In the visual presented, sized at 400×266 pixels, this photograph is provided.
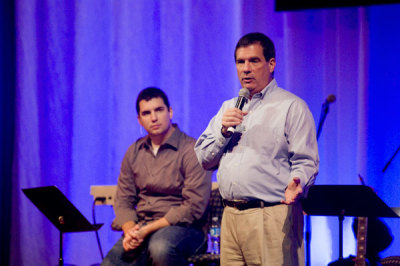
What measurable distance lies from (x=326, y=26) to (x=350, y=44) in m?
0.26

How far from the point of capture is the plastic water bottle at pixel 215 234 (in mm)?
3559

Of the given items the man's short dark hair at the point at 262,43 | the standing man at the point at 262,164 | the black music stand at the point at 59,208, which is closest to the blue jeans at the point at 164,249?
the black music stand at the point at 59,208

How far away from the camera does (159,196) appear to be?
3.51 metres

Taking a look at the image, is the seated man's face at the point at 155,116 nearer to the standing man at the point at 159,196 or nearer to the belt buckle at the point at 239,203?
the standing man at the point at 159,196

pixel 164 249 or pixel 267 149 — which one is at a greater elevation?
pixel 267 149

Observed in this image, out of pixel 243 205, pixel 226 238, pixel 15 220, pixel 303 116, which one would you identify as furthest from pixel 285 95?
pixel 15 220

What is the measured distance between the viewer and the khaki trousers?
2344mm

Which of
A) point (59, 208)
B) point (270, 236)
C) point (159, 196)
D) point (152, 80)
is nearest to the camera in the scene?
point (270, 236)

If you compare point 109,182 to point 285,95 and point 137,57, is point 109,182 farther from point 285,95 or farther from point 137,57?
point 285,95

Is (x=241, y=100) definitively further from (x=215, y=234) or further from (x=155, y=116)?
(x=215, y=234)

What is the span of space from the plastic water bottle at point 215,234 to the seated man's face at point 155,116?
2.67 ft

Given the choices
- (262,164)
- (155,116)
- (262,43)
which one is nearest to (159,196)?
(155,116)

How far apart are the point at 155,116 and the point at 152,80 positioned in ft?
2.74

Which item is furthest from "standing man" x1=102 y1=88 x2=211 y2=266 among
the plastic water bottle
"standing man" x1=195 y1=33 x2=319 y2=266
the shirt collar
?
the shirt collar
